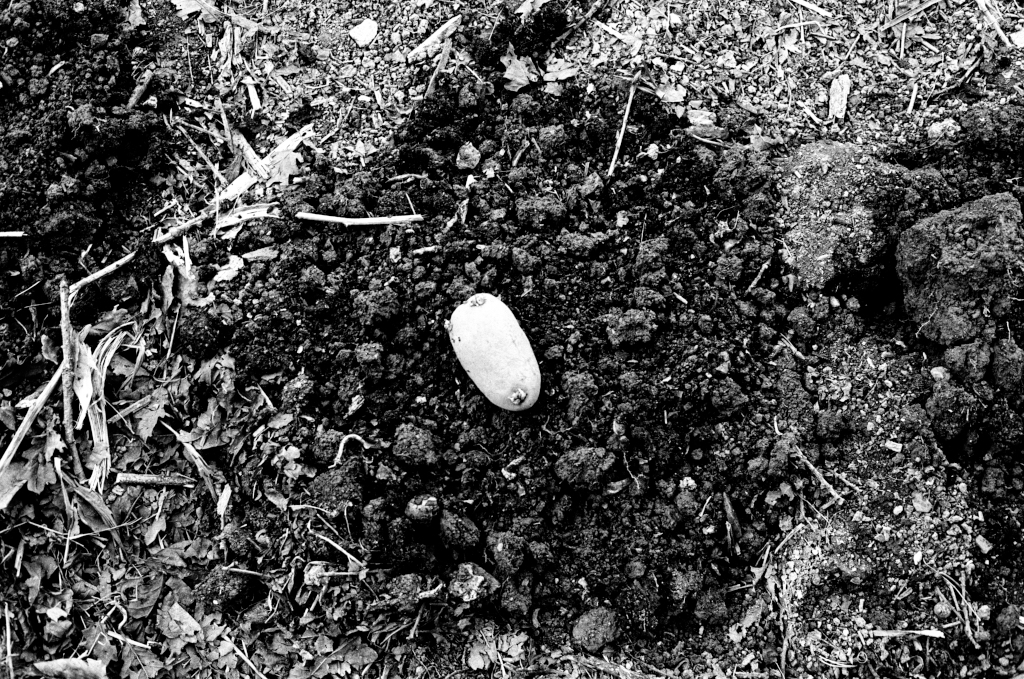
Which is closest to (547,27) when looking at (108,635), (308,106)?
(308,106)

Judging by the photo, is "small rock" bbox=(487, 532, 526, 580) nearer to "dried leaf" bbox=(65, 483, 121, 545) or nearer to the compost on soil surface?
the compost on soil surface

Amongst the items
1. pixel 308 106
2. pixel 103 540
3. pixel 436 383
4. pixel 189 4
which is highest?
pixel 189 4

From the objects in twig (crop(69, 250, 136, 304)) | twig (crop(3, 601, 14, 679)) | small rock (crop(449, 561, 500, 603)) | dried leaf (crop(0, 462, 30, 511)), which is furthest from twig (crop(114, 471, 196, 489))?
small rock (crop(449, 561, 500, 603))

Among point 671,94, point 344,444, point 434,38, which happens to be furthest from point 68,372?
point 671,94

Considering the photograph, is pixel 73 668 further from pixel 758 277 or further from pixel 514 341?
pixel 758 277

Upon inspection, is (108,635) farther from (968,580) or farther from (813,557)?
(968,580)

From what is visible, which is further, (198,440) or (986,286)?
(198,440)

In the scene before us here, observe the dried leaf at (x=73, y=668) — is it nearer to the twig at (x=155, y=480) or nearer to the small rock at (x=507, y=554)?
the twig at (x=155, y=480)
